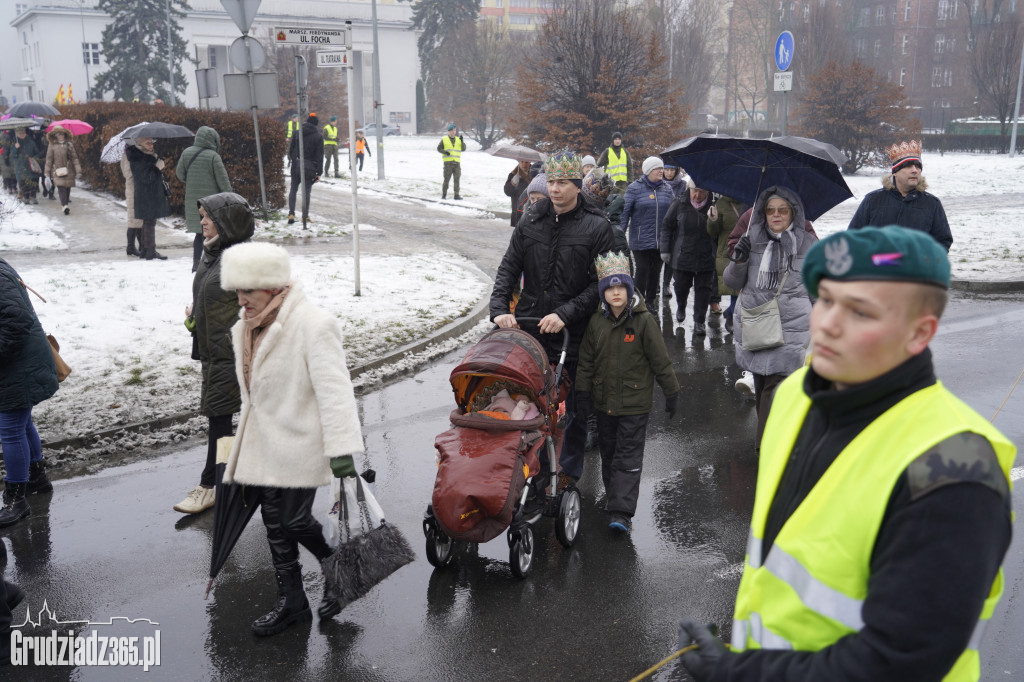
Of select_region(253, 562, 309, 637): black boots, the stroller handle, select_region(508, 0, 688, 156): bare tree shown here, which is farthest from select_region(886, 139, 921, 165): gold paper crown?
select_region(508, 0, 688, 156): bare tree

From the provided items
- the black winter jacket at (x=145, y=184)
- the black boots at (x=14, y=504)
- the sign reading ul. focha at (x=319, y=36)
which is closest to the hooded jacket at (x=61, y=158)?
the black winter jacket at (x=145, y=184)

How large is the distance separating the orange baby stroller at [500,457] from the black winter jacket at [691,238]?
5336 millimetres

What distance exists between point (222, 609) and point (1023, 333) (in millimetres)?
9803

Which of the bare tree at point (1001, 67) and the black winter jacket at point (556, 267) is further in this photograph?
the bare tree at point (1001, 67)

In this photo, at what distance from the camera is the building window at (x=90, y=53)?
7561cm

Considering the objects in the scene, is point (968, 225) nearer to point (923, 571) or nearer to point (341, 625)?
point (341, 625)

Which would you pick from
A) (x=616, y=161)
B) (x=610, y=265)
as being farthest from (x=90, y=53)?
(x=610, y=265)

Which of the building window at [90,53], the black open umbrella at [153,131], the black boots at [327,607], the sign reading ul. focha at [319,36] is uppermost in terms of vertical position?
the building window at [90,53]

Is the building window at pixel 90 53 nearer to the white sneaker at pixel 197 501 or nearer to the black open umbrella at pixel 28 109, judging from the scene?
the black open umbrella at pixel 28 109

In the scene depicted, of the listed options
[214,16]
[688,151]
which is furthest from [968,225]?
[214,16]

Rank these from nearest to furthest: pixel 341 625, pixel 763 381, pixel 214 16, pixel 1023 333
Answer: pixel 341 625 < pixel 763 381 < pixel 1023 333 < pixel 214 16

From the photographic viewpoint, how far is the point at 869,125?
34.8m

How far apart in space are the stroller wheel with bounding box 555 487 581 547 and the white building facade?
223ft

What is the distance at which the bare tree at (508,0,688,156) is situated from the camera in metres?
24.5
